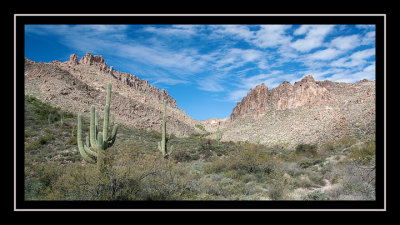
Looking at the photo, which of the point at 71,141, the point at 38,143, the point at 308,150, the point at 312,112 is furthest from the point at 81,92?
the point at 312,112

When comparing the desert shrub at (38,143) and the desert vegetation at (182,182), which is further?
the desert shrub at (38,143)

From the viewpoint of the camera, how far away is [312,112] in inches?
1577

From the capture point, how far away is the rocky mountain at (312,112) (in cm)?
2402

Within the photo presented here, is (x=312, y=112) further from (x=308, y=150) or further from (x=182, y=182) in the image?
(x=182, y=182)

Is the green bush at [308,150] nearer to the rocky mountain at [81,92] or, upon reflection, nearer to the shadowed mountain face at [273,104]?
the shadowed mountain face at [273,104]

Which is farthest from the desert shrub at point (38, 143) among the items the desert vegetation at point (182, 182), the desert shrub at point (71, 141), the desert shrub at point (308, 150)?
the desert shrub at point (308, 150)

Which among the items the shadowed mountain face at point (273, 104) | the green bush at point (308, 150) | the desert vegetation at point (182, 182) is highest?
the shadowed mountain face at point (273, 104)

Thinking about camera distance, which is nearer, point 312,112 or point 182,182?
point 182,182
